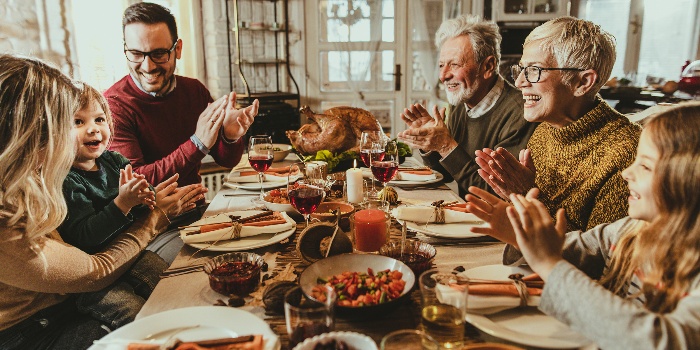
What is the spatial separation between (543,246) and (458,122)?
1938mm

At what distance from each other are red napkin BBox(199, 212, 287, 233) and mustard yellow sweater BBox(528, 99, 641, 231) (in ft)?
2.85

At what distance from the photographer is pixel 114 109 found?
2340mm

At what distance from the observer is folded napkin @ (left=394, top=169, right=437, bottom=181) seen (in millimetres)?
2096

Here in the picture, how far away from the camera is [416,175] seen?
7.00 feet

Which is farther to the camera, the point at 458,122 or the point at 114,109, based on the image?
the point at 458,122

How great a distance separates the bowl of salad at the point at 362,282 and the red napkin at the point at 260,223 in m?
0.39

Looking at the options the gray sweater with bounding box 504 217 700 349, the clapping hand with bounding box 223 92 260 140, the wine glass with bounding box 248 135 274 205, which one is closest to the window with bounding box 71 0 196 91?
the clapping hand with bounding box 223 92 260 140

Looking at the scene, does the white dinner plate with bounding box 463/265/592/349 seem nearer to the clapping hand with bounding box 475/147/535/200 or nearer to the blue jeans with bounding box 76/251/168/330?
the clapping hand with bounding box 475/147/535/200

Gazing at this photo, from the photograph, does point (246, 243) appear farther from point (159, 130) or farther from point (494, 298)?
point (159, 130)

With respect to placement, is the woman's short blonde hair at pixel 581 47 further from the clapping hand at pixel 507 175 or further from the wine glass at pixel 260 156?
the wine glass at pixel 260 156

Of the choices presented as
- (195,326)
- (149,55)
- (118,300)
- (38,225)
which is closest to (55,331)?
(118,300)

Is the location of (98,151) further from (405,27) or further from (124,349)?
(405,27)

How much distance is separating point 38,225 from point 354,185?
0.96 meters

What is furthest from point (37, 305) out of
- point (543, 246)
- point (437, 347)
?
point (543, 246)
